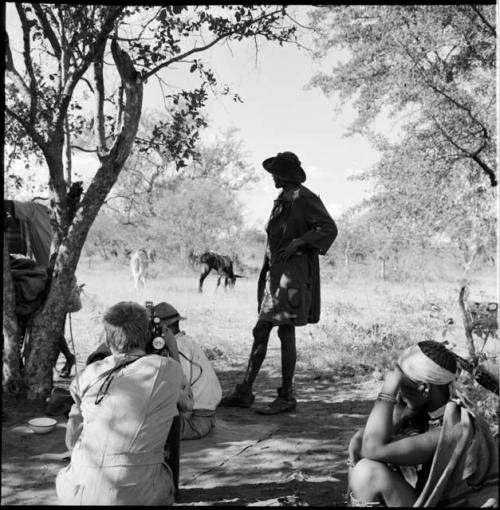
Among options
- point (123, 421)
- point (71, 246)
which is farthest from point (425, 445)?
point (71, 246)

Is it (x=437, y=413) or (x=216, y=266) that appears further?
(x=216, y=266)

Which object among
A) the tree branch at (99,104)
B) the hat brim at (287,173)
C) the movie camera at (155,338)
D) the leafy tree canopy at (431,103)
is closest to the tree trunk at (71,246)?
the tree branch at (99,104)

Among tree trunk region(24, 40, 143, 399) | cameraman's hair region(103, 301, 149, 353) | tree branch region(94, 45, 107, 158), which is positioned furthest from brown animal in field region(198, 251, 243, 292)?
cameraman's hair region(103, 301, 149, 353)

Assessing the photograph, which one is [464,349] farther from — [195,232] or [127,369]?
[195,232]

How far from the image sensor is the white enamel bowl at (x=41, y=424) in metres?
4.14

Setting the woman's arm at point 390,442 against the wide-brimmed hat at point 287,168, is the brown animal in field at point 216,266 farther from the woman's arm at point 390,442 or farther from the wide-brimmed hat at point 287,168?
the woman's arm at point 390,442

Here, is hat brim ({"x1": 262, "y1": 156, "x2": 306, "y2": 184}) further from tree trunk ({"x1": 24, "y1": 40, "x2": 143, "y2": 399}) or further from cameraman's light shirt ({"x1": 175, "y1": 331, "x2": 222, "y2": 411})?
cameraman's light shirt ({"x1": 175, "y1": 331, "x2": 222, "y2": 411})

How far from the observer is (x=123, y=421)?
2539mm

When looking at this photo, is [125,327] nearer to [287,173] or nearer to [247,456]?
[247,456]

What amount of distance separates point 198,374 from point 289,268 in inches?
45.1

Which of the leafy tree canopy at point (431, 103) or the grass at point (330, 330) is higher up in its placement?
the leafy tree canopy at point (431, 103)

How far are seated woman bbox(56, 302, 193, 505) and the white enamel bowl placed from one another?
1.57 m

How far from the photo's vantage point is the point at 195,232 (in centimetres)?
2800

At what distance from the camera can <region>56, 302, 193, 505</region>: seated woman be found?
2.53 metres
